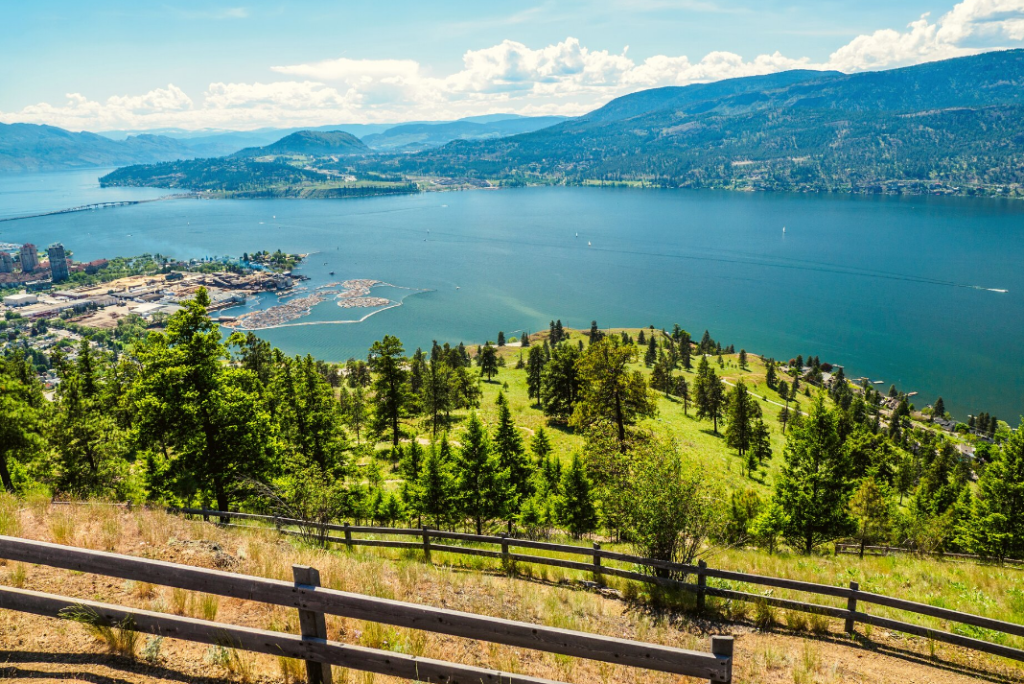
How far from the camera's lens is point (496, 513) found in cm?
2802

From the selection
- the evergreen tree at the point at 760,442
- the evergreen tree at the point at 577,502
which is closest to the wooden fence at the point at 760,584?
the evergreen tree at the point at 577,502

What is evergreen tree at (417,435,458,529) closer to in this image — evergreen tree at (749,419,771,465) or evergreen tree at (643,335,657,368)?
evergreen tree at (749,419,771,465)

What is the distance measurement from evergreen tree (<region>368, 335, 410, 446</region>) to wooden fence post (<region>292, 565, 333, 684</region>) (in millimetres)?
35232

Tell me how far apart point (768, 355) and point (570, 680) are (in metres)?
123

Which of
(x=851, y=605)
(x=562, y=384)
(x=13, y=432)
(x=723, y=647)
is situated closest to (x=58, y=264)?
(x=562, y=384)

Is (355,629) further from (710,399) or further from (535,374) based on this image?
(710,399)

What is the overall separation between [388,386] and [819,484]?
29.1 meters

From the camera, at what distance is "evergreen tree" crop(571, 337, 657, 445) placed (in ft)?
104

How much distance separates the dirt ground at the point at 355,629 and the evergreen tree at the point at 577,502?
1514cm

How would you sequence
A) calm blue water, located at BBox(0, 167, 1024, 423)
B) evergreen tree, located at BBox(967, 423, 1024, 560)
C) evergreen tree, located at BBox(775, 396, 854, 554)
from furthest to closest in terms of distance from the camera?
calm blue water, located at BBox(0, 167, 1024, 423) < evergreen tree, located at BBox(775, 396, 854, 554) < evergreen tree, located at BBox(967, 423, 1024, 560)

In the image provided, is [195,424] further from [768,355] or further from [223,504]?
[768,355]

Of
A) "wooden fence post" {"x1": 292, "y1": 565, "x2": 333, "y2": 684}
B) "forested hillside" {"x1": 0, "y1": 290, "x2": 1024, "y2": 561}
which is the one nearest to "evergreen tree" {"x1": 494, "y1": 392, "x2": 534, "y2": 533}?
"forested hillside" {"x1": 0, "y1": 290, "x2": 1024, "y2": 561}

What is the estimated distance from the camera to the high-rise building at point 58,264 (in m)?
186

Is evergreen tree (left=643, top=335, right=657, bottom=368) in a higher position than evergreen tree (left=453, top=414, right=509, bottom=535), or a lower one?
lower
